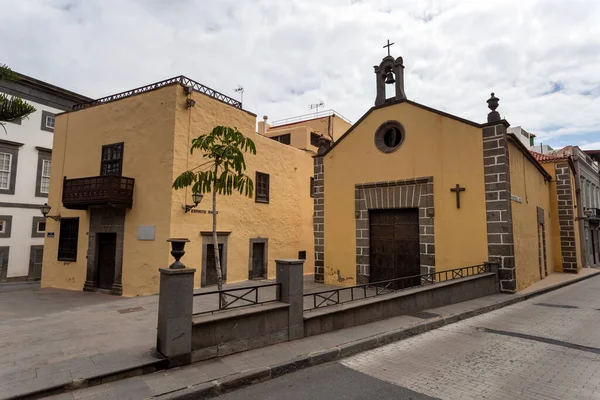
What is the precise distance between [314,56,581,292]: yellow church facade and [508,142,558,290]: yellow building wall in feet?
0.13

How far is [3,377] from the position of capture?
4461 millimetres

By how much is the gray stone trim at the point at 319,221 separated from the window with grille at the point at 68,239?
994cm

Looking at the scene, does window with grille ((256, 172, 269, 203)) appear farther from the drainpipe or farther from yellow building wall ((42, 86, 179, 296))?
the drainpipe

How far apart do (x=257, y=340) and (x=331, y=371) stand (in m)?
1.33

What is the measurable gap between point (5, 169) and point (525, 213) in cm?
2619

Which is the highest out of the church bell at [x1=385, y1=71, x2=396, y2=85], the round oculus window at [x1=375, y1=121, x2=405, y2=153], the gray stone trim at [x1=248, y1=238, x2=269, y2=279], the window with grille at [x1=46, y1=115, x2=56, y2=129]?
the window with grille at [x1=46, y1=115, x2=56, y2=129]

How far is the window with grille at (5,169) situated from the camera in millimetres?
19672

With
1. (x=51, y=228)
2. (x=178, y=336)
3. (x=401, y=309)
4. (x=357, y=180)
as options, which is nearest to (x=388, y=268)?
(x=357, y=180)

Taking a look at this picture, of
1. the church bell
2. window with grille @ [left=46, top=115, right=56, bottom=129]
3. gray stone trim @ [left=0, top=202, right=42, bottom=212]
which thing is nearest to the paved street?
the church bell

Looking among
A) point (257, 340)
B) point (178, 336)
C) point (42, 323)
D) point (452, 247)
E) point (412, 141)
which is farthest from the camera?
point (412, 141)

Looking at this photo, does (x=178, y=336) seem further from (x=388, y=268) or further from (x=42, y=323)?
(x=388, y=268)

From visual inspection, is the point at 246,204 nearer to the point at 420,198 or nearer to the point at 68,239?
the point at 420,198

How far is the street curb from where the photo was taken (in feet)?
14.1

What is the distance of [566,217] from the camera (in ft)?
60.8
